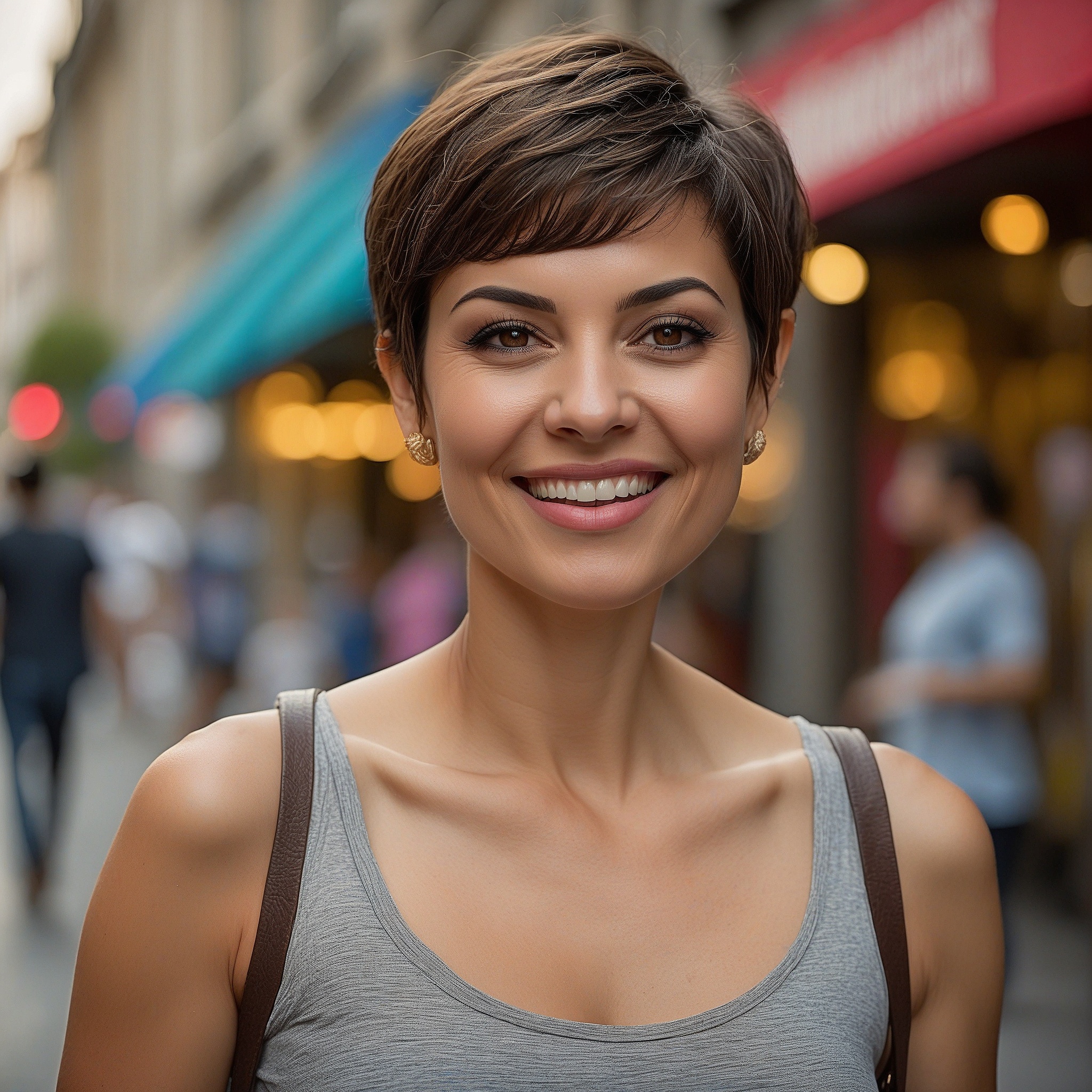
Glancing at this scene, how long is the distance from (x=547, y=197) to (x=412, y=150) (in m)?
0.20

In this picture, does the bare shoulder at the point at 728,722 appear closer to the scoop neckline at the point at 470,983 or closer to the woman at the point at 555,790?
the woman at the point at 555,790

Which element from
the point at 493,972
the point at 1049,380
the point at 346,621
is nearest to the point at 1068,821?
the point at 1049,380

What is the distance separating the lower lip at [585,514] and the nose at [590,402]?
8 centimetres

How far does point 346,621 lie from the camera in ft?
36.4

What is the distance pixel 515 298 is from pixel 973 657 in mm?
3757

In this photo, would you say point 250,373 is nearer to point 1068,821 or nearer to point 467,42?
point 467,42

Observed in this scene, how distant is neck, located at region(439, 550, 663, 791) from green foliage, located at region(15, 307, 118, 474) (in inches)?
1025

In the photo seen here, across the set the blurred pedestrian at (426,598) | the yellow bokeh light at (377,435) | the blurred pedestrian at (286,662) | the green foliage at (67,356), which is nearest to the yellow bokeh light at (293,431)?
the yellow bokeh light at (377,435)

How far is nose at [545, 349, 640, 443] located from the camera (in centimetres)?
167

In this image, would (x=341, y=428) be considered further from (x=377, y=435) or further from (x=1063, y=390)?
(x=1063, y=390)

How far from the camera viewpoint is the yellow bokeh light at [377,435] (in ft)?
51.5

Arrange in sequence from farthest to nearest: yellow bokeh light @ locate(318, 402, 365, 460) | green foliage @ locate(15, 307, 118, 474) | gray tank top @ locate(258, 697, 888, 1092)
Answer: green foliage @ locate(15, 307, 118, 474) < yellow bokeh light @ locate(318, 402, 365, 460) < gray tank top @ locate(258, 697, 888, 1092)

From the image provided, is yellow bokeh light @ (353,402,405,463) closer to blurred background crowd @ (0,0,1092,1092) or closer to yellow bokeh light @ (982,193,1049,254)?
blurred background crowd @ (0,0,1092,1092)

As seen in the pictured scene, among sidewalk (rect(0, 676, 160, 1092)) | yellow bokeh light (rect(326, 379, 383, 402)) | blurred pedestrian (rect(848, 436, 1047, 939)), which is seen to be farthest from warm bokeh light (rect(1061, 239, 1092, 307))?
yellow bokeh light (rect(326, 379, 383, 402))
